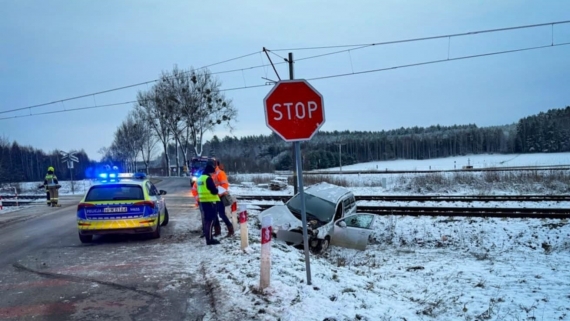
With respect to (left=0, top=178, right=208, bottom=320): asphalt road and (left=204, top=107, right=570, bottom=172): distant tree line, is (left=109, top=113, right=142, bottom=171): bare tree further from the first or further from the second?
(left=0, top=178, right=208, bottom=320): asphalt road

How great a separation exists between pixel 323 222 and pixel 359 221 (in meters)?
1.16

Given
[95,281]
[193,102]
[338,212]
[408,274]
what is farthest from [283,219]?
[193,102]

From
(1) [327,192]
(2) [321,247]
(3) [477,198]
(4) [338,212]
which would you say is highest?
(1) [327,192]

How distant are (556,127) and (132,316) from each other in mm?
85609

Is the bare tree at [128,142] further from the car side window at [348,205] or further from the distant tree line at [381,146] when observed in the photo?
the car side window at [348,205]

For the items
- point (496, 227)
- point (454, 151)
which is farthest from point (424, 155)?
point (496, 227)

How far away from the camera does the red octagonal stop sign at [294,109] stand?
17.2ft

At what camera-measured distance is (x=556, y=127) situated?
72750 millimetres

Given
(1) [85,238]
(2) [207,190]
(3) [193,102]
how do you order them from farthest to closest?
(3) [193,102] < (1) [85,238] < (2) [207,190]

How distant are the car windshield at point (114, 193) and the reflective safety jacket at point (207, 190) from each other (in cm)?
158

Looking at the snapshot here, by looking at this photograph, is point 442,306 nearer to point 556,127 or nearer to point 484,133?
point 556,127

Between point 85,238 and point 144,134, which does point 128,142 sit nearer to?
point 144,134

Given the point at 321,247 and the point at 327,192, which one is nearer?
the point at 321,247

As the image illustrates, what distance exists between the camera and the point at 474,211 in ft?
49.3
